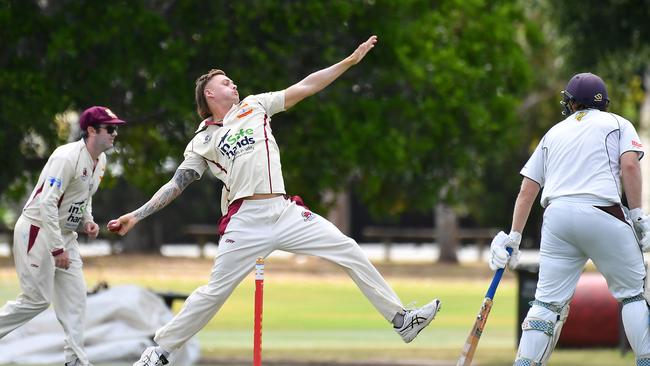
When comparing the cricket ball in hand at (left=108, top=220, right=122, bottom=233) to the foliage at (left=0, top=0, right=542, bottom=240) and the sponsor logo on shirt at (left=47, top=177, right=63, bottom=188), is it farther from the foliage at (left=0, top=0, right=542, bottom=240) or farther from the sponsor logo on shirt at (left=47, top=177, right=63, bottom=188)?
the foliage at (left=0, top=0, right=542, bottom=240)

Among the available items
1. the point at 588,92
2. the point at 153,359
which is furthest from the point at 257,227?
the point at 588,92

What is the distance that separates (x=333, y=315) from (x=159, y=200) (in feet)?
43.5

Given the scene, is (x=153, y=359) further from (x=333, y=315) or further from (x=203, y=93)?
(x=333, y=315)

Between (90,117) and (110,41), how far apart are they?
477 cm

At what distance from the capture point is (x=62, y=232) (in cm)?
1133

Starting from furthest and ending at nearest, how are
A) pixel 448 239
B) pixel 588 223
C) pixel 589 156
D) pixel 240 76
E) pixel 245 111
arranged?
pixel 448 239 < pixel 240 76 < pixel 245 111 < pixel 589 156 < pixel 588 223

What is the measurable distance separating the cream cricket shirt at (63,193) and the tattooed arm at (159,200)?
1219 mm

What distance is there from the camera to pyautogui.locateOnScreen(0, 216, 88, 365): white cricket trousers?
441 inches

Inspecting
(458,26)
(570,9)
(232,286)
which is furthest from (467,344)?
(458,26)

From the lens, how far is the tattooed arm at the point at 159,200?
9.79 meters

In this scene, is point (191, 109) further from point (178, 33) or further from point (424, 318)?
point (424, 318)

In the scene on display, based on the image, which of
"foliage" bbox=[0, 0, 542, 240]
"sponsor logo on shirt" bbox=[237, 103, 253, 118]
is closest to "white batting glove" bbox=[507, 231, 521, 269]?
"sponsor logo on shirt" bbox=[237, 103, 253, 118]

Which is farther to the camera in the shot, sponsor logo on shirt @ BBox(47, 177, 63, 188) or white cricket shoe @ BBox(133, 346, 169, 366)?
sponsor logo on shirt @ BBox(47, 177, 63, 188)

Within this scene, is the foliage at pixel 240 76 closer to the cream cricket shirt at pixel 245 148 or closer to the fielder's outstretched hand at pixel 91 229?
the fielder's outstretched hand at pixel 91 229
